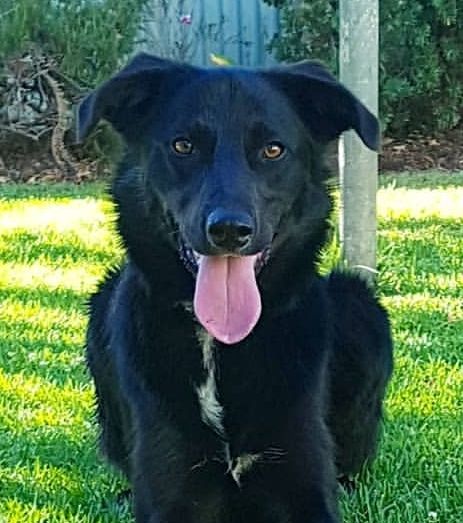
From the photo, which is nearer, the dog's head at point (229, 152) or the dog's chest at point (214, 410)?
the dog's head at point (229, 152)

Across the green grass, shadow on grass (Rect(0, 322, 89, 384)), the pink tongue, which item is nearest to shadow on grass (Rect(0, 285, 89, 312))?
the green grass

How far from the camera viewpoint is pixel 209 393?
9.55 ft

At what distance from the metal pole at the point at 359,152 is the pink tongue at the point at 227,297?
2.34 meters

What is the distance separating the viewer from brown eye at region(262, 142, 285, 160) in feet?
9.32

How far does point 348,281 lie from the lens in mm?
3639

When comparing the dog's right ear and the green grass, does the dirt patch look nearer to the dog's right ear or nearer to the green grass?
the green grass

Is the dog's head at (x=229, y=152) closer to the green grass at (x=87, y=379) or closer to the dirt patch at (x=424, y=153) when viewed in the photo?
the green grass at (x=87, y=379)

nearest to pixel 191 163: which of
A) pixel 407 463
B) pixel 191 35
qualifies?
pixel 407 463

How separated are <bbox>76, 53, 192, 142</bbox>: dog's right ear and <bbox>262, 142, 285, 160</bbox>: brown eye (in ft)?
1.11

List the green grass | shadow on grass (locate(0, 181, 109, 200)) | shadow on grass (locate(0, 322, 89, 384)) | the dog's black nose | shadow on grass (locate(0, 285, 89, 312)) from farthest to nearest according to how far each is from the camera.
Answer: shadow on grass (locate(0, 181, 109, 200)) → shadow on grass (locate(0, 285, 89, 312)) → shadow on grass (locate(0, 322, 89, 384)) → the green grass → the dog's black nose

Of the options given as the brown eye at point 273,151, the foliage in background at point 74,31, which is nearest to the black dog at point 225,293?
the brown eye at point 273,151

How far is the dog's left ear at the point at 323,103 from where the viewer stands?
2889mm

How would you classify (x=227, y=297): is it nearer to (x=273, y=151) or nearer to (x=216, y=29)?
(x=273, y=151)

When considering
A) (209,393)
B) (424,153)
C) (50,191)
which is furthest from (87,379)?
(424,153)
